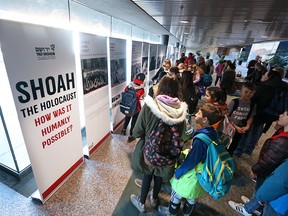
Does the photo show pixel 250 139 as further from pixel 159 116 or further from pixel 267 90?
pixel 159 116

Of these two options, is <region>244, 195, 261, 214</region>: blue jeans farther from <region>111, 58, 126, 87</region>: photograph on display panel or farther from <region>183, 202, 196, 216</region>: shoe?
Answer: <region>111, 58, 126, 87</region>: photograph on display panel

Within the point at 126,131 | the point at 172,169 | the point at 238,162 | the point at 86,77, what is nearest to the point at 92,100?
the point at 86,77

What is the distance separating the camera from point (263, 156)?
4.95ft

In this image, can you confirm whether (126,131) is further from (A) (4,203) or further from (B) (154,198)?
(A) (4,203)

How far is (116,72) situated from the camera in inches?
128

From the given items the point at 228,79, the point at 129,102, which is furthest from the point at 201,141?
the point at 228,79

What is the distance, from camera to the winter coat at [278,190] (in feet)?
3.71

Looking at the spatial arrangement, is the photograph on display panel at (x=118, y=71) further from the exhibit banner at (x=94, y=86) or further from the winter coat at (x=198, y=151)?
the winter coat at (x=198, y=151)

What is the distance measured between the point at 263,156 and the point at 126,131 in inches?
105

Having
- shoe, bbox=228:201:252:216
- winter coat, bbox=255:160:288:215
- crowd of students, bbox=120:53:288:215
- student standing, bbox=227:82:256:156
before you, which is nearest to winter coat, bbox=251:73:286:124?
crowd of students, bbox=120:53:288:215

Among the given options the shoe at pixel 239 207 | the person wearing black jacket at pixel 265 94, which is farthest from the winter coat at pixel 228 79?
the shoe at pixel 239 207

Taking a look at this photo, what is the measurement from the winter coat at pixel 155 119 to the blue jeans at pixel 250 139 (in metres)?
2.08

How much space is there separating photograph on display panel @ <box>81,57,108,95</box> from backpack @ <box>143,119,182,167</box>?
4.72 feet

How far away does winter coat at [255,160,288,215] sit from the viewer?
3.71ft
